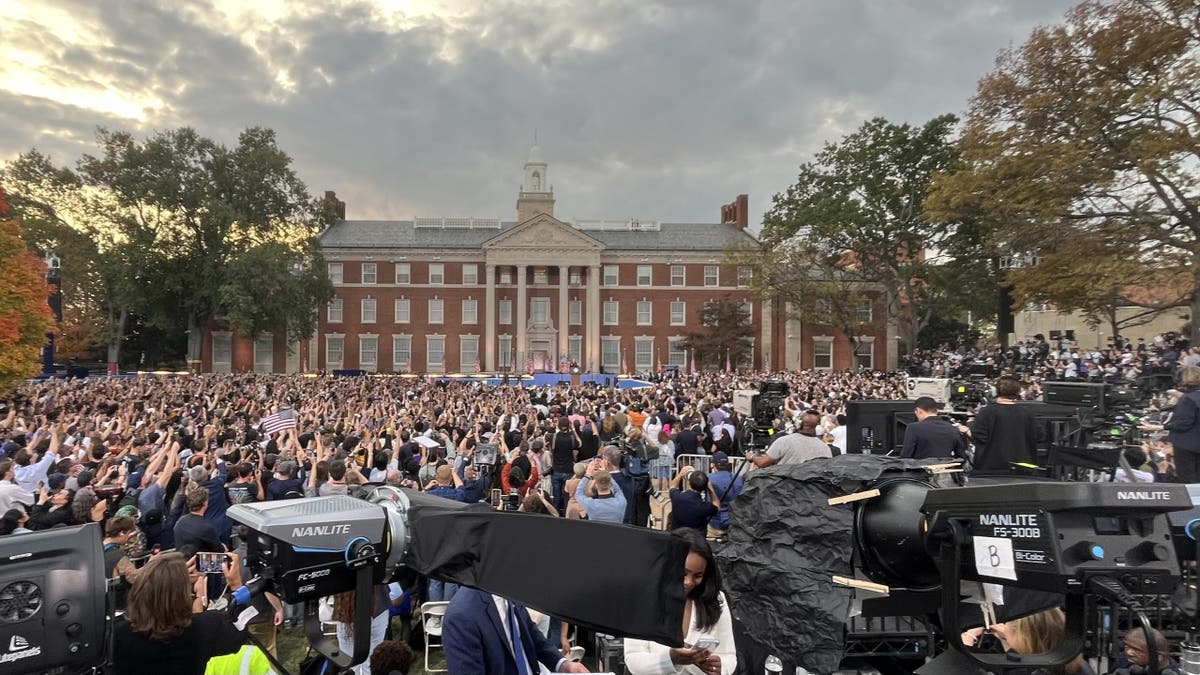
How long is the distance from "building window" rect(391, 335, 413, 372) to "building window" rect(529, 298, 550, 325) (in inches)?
428

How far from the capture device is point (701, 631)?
3.75 meters

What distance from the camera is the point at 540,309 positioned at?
192ft

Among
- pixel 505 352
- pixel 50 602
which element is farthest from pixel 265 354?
pixel 50 602

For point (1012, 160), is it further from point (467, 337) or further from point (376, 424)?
point (467, 337)

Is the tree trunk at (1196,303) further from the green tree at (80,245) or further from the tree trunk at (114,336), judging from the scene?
the tree trunk at (114,336)

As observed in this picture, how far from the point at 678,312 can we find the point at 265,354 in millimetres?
34993

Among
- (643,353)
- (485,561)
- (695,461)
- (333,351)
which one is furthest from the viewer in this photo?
(643,353)

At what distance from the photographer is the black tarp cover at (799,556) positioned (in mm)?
2711

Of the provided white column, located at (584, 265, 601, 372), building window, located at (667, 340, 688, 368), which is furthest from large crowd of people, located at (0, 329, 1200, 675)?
building window, located at (667, 340, 688, 368)

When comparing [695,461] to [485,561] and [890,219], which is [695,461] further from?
[890,219]

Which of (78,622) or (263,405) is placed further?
(263,405)

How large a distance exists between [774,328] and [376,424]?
47897 mm

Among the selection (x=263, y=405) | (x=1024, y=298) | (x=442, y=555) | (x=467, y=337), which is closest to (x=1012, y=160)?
(x=1024, y=298)

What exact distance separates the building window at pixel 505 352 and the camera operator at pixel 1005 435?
52.1 metres
